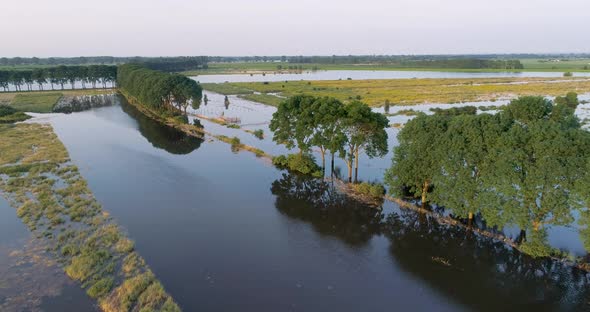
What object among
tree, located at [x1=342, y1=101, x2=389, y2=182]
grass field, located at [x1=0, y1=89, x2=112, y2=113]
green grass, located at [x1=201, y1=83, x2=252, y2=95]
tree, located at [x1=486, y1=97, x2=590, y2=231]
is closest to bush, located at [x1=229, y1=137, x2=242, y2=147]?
tree, located at [x1=342, y1=101, x2=389, y2=182]

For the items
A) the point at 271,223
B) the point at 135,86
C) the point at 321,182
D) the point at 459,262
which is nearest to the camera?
the point at 459,262

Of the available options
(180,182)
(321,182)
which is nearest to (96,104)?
(180,182)

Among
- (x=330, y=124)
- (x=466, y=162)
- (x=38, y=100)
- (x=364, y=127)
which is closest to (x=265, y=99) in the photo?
(x=38, y=100)

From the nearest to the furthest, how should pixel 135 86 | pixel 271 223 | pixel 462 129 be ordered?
pixel 462 129, pixel 271 223, pixel 135 86

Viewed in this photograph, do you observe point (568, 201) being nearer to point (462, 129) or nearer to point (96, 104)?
point (462, 129)

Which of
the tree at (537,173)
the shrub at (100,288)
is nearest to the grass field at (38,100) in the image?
the shrub at (100,288)

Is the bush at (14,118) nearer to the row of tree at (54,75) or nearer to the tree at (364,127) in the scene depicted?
the row of tree at (54,75)

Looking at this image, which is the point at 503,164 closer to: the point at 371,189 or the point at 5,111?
the point at 371,189
